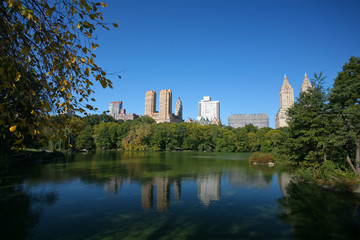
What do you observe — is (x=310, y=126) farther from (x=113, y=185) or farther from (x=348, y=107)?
(x=113, y=185)

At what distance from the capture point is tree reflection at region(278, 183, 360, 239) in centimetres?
776

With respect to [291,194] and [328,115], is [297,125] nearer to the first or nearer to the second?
[328,115]

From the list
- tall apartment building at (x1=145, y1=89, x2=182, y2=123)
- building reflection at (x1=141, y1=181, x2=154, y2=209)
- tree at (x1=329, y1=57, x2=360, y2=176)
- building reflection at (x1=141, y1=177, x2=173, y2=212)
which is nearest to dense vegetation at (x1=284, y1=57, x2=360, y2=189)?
tree at (x1=329, y1=57, x2=360, y2=176)

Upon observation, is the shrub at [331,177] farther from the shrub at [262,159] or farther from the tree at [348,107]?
the shrub at [262,159]

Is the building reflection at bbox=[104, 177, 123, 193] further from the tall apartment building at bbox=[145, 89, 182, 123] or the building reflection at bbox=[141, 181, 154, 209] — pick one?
the tall apartment building at bbox=[145, 89, 182, 123]

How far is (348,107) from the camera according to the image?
543 inches

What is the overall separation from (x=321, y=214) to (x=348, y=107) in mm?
7743

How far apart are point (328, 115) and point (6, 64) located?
17.8m

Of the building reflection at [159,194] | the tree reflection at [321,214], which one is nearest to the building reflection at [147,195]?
the building reflection at [159,194]

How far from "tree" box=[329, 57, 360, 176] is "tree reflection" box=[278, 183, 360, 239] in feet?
10.7

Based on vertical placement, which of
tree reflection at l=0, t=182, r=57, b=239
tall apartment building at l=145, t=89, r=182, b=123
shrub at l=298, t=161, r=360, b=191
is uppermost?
tall apartment building at l=145, t=89, r=182, b=123

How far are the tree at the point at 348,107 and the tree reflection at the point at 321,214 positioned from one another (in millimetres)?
3266

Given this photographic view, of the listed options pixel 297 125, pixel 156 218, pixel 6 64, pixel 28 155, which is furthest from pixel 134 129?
pixel 6 64

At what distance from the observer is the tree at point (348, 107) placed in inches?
513
